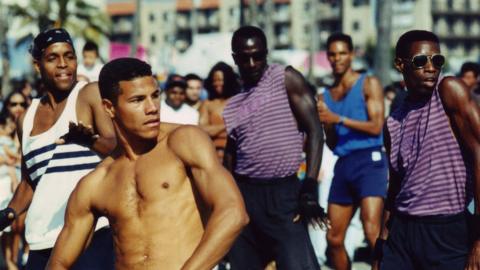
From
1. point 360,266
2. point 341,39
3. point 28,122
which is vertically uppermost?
point 341,39

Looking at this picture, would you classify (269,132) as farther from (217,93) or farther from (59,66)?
(217,93)

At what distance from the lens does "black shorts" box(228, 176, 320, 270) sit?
7.43 meters

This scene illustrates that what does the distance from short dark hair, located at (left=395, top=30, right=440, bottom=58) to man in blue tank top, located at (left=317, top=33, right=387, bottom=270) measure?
2409 millimetres

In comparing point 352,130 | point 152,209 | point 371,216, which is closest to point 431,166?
point 152,209

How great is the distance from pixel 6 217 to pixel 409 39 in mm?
2398

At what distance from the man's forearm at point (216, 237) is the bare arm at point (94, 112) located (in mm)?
1829

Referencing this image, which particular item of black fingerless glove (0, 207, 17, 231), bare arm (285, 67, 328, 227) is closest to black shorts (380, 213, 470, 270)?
bare arm (285, 67, 328, 227)

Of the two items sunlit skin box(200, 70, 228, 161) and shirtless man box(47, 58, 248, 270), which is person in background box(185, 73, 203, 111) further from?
shirtless man box(47, 58, 248, 270)

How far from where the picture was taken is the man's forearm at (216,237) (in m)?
4.54

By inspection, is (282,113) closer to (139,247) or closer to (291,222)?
(291,222)

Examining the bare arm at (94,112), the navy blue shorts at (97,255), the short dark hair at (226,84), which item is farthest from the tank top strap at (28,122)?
the short dark hair at (226,84)

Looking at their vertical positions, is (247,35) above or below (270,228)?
above

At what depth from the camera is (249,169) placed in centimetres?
766

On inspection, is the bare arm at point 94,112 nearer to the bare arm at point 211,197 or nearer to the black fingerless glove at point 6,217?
the black fingerless glove at point 6,217
